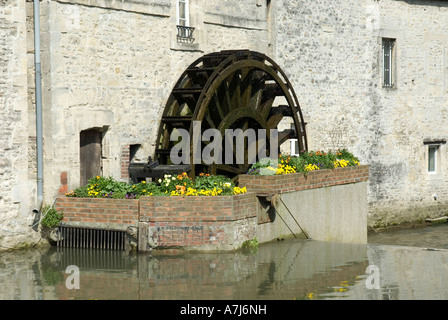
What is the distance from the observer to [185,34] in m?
14.5

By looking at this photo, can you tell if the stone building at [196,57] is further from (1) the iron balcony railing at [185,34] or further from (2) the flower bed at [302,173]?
(2) the flower bed at [302,173]

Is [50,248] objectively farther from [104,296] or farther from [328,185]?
[328,185]

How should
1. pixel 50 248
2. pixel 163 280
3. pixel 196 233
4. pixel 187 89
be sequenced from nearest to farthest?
pixel 163 280 < pixel 196 233 < pixel 50 248 < pixel 187 89

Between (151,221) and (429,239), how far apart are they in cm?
917

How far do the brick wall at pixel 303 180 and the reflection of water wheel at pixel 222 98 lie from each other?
1.00 metres

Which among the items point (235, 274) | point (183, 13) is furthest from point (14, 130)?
point (183, 13)

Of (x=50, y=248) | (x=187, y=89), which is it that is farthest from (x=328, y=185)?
(x=50, y=248)

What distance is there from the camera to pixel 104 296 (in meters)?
8.66

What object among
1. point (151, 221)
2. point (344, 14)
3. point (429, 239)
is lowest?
point (429, 239)

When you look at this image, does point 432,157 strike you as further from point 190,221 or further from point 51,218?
point 51,218

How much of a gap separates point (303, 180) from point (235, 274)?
3.90 meters

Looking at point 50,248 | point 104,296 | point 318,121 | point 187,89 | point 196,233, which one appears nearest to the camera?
point 104,296

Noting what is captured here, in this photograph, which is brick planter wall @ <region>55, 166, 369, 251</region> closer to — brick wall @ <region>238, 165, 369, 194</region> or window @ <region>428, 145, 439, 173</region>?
brick wall @ <region>238, 165, 369, 194</region>

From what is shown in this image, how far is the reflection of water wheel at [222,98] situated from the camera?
13.5 m
